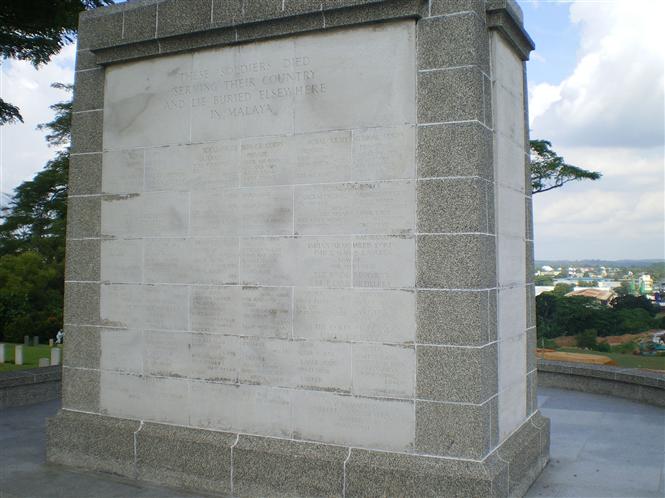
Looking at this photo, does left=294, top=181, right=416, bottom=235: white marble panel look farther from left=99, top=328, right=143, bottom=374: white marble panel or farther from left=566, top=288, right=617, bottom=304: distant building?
left=566, top=288, right=617, bottom=304: distant building

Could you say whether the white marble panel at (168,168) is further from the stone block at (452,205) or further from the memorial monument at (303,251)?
the stone block at (452,205)

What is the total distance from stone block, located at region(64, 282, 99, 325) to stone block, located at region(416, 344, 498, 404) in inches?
172

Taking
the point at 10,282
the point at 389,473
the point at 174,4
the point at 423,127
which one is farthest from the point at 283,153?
the point at 10,282

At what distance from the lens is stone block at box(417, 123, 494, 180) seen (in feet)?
20.6

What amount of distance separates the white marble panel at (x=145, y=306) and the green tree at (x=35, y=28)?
1014 cm

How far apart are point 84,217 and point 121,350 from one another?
6.03 feet

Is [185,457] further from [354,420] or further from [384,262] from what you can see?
[384,262]

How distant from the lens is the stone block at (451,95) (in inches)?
249

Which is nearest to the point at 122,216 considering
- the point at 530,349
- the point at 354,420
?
the point at 354,420

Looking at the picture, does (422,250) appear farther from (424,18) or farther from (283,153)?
(424,18)

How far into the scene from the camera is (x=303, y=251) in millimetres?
6914

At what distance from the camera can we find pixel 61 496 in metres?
6.93

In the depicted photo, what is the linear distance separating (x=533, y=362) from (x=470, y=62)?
13.4 feet

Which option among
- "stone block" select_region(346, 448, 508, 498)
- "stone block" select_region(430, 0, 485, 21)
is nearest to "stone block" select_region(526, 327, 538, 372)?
"stone block" select_region(346, 448, 508, 498)
